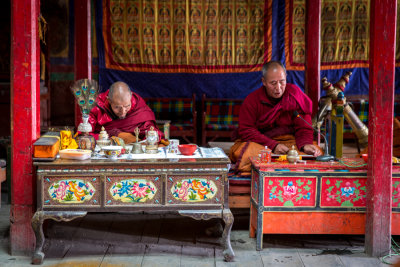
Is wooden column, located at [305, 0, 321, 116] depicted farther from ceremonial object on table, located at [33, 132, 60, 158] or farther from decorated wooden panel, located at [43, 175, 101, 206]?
ceremonial object on table, located at [33, 132, 60, 158]

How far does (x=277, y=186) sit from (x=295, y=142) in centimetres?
107

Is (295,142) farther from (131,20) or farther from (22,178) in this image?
→ (131,20)

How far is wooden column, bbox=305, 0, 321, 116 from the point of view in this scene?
5301 mm

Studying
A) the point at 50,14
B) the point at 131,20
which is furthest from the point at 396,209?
the point at 50,14

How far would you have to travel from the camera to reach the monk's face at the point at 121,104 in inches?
189

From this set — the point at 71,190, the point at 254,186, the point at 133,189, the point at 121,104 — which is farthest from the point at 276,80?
the point at 71,190

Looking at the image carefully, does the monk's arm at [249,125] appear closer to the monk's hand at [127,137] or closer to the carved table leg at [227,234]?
the monk's hand at [127,137]

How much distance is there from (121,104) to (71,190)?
1.52 metres

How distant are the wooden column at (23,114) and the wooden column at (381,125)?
2489 millimetres

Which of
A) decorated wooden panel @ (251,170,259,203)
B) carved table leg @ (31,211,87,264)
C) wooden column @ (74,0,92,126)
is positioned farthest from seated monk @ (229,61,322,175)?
wooden column @ (74,0,92,126)

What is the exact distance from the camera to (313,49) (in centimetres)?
534

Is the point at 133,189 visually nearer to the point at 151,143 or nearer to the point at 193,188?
the point at 193,188

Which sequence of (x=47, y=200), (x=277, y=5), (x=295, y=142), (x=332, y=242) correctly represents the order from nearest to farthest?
(x=47, y=200) < (x=332, y=242) < (x=295, y=142) < (x=277, y=5)

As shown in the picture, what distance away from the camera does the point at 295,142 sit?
15.3ft
